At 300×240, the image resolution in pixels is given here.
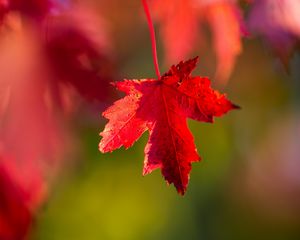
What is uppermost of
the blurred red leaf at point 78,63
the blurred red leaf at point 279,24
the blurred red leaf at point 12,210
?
the blurred red leaf at point 78,63

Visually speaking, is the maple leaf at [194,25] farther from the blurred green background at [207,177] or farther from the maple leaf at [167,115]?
the blurred green background at [207,177]

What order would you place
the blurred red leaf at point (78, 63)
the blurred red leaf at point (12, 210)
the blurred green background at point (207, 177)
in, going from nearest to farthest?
the blurred red leaf at point (78, 63)
the blurred red leaf at point (12, 210)
the blurred green background at point (207, 177)

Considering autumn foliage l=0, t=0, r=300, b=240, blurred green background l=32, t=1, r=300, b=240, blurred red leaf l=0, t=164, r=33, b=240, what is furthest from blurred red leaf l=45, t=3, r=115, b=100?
blurred green background l=32, t=1, r=300, b=240

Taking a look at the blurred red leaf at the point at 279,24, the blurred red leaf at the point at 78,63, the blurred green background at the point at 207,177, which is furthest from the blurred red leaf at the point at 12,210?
the blurred green background at the point at 207,177

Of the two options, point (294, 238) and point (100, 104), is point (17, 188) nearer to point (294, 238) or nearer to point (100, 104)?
point (100, 104)

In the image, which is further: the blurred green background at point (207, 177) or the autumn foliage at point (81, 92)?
the blurred green background at point (207, 177)

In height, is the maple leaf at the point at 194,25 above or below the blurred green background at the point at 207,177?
above

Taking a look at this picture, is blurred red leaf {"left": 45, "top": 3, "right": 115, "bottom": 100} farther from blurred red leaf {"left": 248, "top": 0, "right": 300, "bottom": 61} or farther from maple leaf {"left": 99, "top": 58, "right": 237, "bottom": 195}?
blurred red leaf {"left": 248, "top": 0, "right": 300, "bottom": 61}
